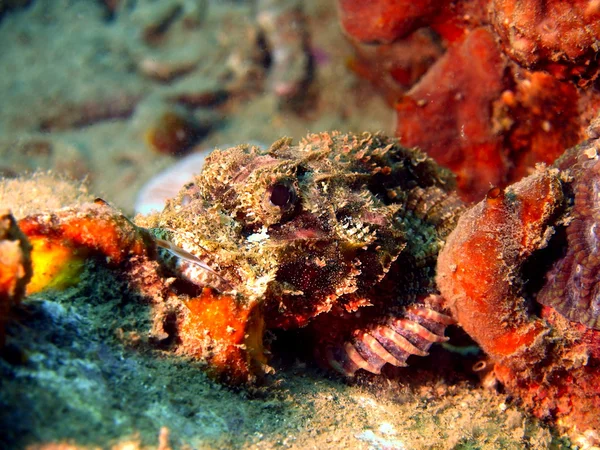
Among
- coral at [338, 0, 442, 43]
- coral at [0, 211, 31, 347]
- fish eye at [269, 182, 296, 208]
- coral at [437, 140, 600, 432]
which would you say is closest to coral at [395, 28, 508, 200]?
coral at [338, 0, 442, 43]

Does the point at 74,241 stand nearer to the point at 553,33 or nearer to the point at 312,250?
the point at 312,250

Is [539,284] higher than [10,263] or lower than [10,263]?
lower

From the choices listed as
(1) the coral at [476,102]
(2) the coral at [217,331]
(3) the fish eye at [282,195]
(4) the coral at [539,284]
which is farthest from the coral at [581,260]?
(2) the coral at [217,331]

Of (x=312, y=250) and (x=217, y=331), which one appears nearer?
(x=217, y=331)

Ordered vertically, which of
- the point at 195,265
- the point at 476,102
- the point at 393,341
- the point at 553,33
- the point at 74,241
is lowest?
the point at 393,341

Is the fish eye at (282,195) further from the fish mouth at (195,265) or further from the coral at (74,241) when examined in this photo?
the coral at (74,241)

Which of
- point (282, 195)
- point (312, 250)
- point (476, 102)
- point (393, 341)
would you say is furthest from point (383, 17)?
point (393, 341)

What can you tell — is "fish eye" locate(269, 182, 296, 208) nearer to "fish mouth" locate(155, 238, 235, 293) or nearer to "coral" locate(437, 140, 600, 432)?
"fish mouth" locate(155, 238, 235, 293)

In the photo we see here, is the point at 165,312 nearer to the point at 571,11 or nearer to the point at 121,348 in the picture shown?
the point at 121,348
